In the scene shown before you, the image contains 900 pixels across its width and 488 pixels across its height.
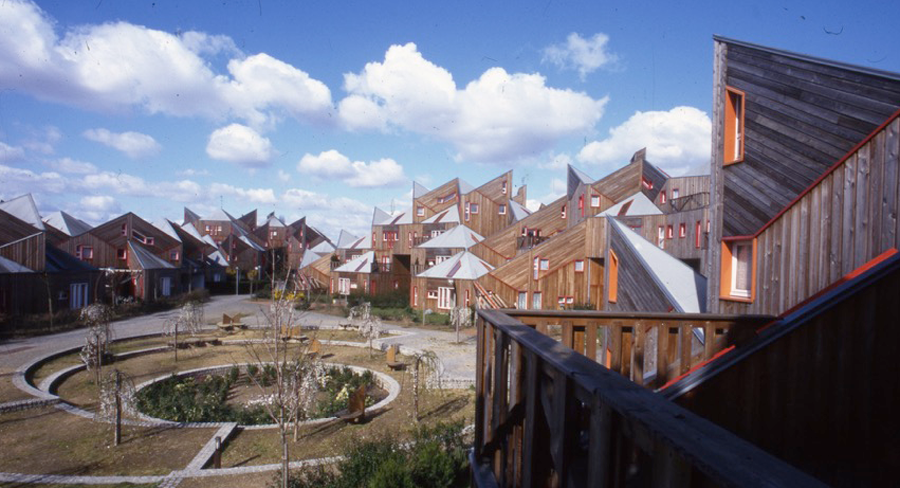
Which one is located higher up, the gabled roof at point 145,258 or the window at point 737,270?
the window at point 737,270

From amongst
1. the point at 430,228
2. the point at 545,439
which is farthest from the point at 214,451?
the point at 430,228

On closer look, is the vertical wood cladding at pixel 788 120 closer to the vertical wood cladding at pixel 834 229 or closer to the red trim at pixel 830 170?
the red trim at pixel 830 170

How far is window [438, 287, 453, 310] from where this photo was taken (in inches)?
1203

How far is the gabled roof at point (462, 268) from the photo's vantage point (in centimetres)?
3017

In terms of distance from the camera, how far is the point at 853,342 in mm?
3549

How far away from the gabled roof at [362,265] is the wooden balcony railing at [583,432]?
3629cm

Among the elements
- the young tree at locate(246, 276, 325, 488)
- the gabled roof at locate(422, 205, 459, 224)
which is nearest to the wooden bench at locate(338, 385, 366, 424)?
the young tree at locate(246, 276, 325, 488)

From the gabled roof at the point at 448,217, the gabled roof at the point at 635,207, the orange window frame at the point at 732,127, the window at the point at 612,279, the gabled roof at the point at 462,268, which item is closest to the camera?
the orange window frame at the point at 732,127

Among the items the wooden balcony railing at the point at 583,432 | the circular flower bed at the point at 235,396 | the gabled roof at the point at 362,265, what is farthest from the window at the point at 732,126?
the gabled roof at the point at 362,265

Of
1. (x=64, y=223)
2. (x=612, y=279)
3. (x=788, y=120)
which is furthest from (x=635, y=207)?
(x=64, y=223)

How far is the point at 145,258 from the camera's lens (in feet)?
121

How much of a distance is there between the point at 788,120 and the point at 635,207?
26834 mm

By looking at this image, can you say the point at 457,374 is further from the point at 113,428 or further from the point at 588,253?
the point at 588,253

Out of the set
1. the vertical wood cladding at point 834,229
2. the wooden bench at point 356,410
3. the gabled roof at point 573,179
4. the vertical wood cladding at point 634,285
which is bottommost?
the wooden bench at point 356,410
